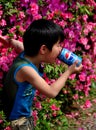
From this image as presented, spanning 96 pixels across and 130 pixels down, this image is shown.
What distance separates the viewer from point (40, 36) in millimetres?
3047

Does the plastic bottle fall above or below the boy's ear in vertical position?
below

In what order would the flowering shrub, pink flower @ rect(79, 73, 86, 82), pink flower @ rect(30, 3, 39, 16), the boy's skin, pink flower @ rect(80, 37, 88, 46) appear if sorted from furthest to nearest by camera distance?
pink flower @ rect(79, 73, 86, 82), pink flower @ rect(80, 37, 88, 46), pink flower @ rect(30, 3, 39, 16), the flowering shrub, the boy's skin

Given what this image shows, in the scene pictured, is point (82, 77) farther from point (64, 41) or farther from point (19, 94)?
point (19, 94)

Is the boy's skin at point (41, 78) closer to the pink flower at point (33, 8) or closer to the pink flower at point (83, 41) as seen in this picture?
the pink flower at point (33, 8)

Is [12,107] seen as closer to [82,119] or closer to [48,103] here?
[48,103]

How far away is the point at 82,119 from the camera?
4.98m

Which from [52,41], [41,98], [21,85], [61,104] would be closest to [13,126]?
[21,85]

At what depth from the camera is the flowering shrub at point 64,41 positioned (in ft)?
13.7

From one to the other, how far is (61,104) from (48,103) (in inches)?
20.2

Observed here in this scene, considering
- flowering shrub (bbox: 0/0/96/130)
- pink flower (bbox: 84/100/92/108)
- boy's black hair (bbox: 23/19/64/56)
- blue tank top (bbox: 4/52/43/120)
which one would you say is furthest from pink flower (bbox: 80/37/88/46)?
boy's black hair (bbox: 23/19/64/56)

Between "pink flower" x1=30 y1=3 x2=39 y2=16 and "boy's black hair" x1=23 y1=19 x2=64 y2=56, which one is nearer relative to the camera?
"boy's black hair" x1=23 y1=19 x2=64 y2=56

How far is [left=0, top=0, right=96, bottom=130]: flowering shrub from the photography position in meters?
4.17

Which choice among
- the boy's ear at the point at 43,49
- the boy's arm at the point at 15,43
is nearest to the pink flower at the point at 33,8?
the boy's arm at the point at 15,43

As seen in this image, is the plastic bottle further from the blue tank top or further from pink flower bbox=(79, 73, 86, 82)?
pink flower bbox=(79, 73, 86, 82)
